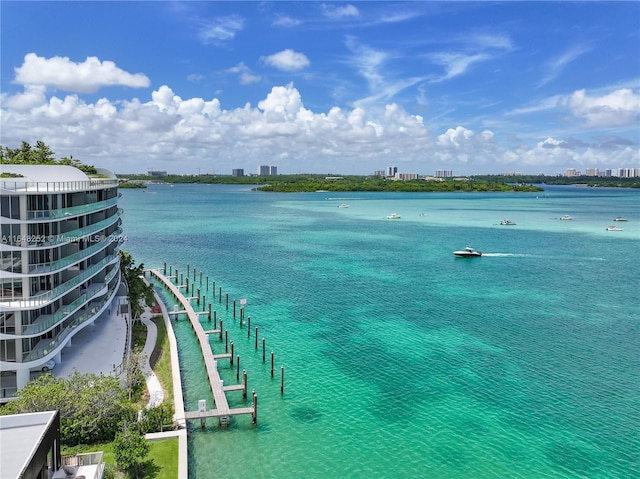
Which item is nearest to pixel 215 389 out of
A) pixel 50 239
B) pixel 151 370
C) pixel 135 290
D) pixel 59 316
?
pixel 151 370

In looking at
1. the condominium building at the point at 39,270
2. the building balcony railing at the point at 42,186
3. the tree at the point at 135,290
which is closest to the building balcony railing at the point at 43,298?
the condominium building at the point at 39,270

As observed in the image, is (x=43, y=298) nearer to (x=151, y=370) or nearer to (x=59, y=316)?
(x=59, y=316)

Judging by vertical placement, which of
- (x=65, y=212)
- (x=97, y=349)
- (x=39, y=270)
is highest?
(x=65, y=212)

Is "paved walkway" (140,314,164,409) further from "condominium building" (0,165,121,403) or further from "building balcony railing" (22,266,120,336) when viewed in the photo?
"building balcony railing" (22,266,120,336)

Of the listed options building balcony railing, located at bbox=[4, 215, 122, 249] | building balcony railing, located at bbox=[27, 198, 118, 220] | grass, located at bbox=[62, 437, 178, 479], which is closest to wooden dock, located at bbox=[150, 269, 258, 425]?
grass, located at bbox=[62, 437, 178, 479]

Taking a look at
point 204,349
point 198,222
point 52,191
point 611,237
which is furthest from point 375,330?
point 198,222

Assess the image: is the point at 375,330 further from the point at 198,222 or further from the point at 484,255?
the point at 198,222
